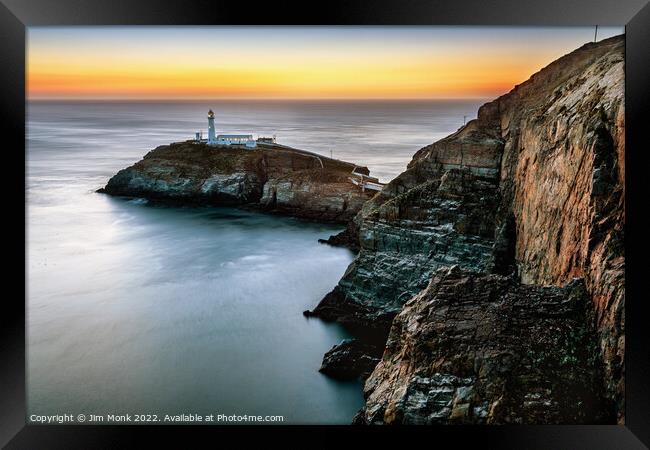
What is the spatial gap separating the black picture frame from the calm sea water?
1.27 meters

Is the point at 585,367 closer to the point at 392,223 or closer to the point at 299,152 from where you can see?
the point at 392,223

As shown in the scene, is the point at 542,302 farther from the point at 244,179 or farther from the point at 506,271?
the point at 244,179

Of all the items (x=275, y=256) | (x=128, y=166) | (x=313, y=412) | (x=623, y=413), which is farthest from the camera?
(x=128, y=166)

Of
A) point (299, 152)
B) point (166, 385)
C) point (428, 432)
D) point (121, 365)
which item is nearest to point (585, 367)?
point (428, 432)

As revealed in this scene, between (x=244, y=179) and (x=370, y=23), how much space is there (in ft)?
48.4

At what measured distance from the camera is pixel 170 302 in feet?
29.3

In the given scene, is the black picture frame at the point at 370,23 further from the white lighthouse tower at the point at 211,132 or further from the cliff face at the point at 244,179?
the white lighthouse tower at the point at 211,132

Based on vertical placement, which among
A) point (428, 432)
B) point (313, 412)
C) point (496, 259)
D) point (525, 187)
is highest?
point (525, 187)

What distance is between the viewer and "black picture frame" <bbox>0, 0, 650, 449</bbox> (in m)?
4.31

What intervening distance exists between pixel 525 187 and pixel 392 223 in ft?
7.07

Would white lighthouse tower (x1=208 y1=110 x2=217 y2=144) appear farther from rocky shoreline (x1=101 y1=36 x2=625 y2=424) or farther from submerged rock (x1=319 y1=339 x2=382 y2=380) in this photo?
submerged rock (x1=319 y1=339 x2=382 y2=380)

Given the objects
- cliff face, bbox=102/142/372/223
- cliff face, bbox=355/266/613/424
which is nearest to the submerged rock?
cliff face, bbox=355/266/613/424

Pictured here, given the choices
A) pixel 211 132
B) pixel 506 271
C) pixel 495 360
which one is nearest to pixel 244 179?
pixel 211 132

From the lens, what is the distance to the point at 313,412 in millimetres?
6457
